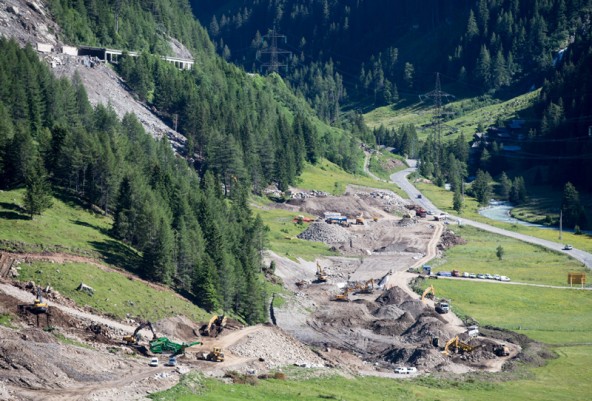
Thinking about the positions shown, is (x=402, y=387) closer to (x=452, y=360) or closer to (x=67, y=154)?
(x=452, y=360)

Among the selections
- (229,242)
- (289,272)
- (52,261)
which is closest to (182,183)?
(229,242)

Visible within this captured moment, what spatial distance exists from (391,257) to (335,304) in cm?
3885

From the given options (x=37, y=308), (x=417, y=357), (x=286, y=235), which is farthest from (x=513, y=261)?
(x=37, y=308)

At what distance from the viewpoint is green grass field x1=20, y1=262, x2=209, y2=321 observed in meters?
101

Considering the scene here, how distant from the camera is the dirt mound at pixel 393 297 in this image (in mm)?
138625

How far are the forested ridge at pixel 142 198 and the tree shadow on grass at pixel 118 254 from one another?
0.95m

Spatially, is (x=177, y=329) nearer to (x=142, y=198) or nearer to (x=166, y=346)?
(x=166, y=346)

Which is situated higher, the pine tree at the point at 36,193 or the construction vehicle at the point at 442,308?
the pine tree at the point at 36,193

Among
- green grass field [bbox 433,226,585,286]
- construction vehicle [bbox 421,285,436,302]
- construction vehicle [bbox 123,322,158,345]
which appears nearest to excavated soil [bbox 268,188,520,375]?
construction vehicle [bbox 421,285,436,302]

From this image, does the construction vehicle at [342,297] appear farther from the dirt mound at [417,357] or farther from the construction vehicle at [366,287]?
the dirt mound at [417,357]

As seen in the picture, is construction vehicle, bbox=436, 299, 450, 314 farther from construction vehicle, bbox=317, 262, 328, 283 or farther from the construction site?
construction vehicle, bbox=317, 262, 328, 283

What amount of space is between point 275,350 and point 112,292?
17.4 metres

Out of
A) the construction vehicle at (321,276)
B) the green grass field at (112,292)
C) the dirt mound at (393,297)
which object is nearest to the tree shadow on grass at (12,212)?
the green grass field at (112,292)

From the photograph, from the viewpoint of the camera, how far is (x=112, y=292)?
105750 millimetres
